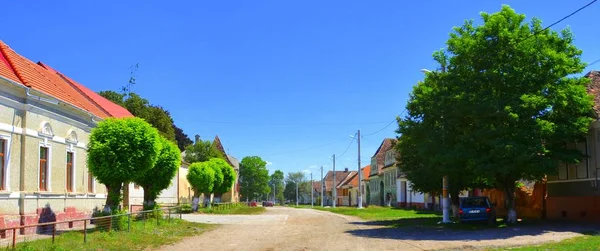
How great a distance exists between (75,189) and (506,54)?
70.6ft

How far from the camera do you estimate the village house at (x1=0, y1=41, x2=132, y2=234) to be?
2061 cm

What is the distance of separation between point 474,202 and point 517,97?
21.6 feet

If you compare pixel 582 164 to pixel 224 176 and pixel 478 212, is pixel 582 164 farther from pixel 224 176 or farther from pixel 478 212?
pixel 224 176

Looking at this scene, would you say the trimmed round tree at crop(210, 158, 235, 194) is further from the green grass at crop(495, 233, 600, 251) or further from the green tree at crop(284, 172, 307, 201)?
the green tree at crop(284, 172, 307, 201)

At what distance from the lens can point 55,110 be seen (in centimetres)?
2459

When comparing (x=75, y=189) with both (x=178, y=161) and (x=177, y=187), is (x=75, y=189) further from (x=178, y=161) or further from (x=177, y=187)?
(x=177, y=187)

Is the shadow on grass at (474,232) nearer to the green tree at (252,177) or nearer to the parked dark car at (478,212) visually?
the parked dark car at (478,212)

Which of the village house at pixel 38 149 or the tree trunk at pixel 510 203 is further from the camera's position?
the tree trunk at pixel 510 203

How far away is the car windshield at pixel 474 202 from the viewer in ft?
92.8

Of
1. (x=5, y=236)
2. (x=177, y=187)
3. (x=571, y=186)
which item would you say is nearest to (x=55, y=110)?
(x=5, y=236)

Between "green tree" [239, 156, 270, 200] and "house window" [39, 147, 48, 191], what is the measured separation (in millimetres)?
105942

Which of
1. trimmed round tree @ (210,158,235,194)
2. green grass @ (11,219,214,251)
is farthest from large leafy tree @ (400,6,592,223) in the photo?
trimmed round tree @ (210,158,235,194)

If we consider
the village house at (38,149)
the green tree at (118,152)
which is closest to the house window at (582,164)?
the green tree at (118,152)

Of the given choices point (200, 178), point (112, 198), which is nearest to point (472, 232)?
point (112, 198)
